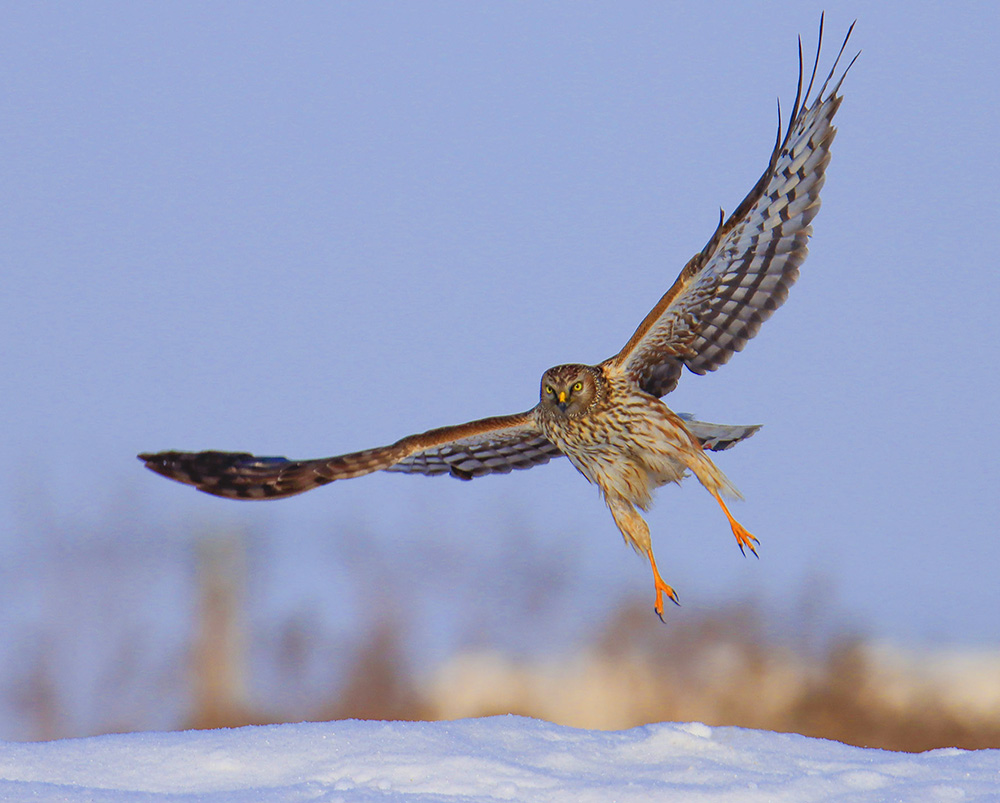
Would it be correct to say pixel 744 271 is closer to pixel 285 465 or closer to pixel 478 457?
pixel 478 457

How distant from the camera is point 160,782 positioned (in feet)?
18.5

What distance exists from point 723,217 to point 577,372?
1.25 meters

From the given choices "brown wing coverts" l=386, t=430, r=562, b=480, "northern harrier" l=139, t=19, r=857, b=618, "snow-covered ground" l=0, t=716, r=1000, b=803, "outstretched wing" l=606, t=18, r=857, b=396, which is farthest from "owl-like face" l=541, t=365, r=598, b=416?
"snow-covered ground" l=0, t=716, r=1000, b=803

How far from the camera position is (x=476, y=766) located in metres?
5.66

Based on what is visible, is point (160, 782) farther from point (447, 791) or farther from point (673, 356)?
point (673, 356)

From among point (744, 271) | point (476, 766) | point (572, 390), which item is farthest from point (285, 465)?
point (744, 271)

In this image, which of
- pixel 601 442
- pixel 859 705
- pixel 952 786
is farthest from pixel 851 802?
pixel 859 705

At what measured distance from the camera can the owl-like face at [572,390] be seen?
6.73m

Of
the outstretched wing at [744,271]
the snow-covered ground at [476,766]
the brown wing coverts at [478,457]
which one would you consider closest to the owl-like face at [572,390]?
the outstretched wing at [744,271]

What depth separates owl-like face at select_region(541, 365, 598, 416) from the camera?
22.1 ft

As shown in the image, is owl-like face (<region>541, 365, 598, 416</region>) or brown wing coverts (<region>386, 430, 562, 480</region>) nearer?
owl-like face (<region>541, 365, 598, 416</region>)

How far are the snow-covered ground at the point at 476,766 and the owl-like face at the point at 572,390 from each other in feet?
6.10

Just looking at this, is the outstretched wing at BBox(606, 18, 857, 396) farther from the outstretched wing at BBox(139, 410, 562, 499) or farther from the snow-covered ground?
the snow-covered ground

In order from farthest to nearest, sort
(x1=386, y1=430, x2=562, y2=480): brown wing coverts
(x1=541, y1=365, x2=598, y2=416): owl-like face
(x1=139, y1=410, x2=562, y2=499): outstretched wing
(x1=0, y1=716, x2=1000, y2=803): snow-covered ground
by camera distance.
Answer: (x1=386, y1=430, x2=562, y2=480): brown wing coverts → (x1=541, y1=365, x2=598, y2=416): owl-like face → (x1=139, y1=410, x2=562, y2=499): outstretched wing → (x1=0, y1=716, x2=1000, y2=803): snow-covered ground
